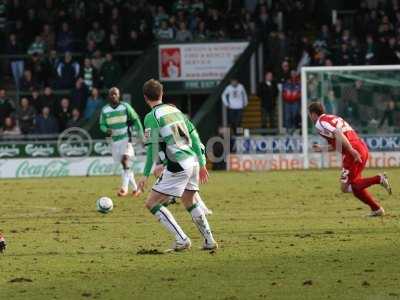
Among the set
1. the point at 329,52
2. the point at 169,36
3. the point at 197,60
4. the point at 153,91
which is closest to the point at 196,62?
the point at 197,60

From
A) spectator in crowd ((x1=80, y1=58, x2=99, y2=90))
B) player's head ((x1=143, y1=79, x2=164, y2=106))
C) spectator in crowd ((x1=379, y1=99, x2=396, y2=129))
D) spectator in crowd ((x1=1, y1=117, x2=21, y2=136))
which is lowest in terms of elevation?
spectator in crowd ((x1=1, y1=117, x2=21, y2=136))

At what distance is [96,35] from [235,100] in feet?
18.6

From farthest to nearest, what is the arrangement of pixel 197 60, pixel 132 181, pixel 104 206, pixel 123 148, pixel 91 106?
pixel 197 60 → pixel 91 106 → pixel 132 181 → pixel 123 148 → pixel 104 206

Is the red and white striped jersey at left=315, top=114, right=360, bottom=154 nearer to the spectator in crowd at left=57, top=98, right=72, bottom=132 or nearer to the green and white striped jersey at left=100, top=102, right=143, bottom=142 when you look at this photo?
the green and white striped jersey at left=100, top=102, right=143, bottom=142

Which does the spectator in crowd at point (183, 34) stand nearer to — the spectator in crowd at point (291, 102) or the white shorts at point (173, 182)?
the spectator in crowd at point (291, 102)

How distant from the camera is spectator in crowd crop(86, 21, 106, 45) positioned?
3628 cm

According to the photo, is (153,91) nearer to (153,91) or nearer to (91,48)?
(153,91)

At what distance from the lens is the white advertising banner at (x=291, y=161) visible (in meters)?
31.5

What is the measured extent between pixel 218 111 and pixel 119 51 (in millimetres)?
4235

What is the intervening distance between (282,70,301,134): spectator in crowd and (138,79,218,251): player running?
761 inches

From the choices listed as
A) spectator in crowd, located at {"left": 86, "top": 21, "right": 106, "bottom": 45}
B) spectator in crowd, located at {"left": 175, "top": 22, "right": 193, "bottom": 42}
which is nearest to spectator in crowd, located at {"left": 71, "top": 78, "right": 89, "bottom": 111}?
spectator in crowd, located at {"left": 86, "top": 21, "right": 106, "bottom": 45}

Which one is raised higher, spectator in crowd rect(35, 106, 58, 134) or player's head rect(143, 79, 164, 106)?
player's head rect(143, 79, 164, 106)

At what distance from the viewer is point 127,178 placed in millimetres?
23594

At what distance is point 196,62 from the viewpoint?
3591 centimetres
